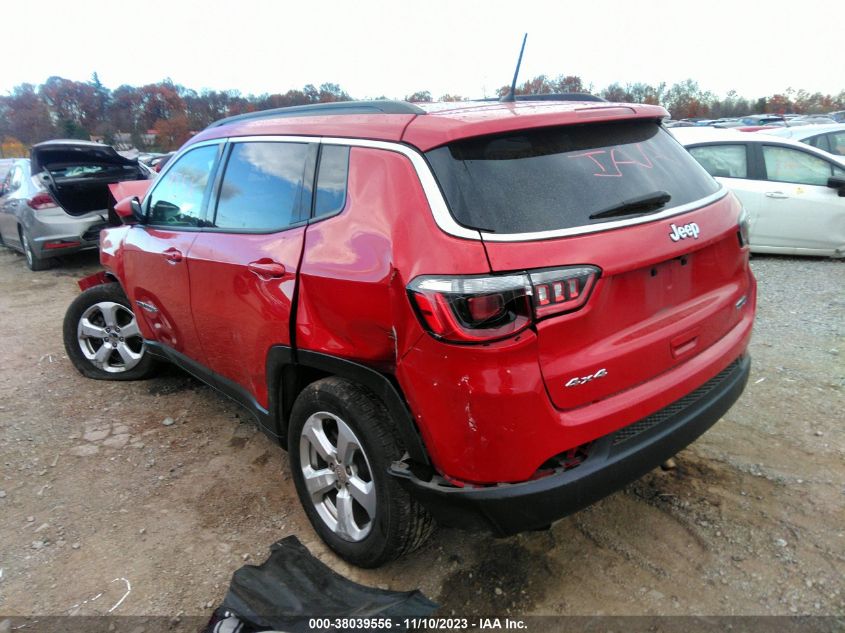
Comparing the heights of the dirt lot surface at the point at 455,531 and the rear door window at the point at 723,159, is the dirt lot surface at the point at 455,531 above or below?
below

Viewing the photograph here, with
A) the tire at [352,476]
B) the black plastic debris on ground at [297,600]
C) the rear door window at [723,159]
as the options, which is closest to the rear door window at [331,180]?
the tire at [352,476]

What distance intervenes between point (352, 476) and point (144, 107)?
57434mm

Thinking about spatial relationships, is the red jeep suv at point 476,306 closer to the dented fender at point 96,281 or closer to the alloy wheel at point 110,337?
the alloy wheel at point 110,337

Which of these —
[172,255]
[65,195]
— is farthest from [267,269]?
[65,195]

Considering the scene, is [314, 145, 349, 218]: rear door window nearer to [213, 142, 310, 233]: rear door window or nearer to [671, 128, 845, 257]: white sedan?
[213, 142, 310, 233]: rear door window

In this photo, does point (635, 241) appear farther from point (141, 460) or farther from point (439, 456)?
point (141, 460)

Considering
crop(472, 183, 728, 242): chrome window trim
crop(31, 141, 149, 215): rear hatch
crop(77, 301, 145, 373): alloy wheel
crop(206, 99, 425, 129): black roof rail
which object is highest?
crop(31, 141, 149, 215): rear hatch

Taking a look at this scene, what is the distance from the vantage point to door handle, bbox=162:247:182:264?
10.9 feet

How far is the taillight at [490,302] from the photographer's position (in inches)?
72.2

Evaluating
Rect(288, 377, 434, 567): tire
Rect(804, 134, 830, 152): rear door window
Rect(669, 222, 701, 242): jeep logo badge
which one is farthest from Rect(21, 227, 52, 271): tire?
Rect(804, 134, 830, 152): rear door window

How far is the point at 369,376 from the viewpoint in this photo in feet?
7.13

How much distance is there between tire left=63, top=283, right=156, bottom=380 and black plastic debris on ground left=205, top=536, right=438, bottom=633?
2.61 m

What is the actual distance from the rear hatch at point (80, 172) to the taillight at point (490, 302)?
7.71 m

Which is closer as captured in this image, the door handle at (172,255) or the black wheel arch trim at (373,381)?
the black wheel arch trim at (373,381)
